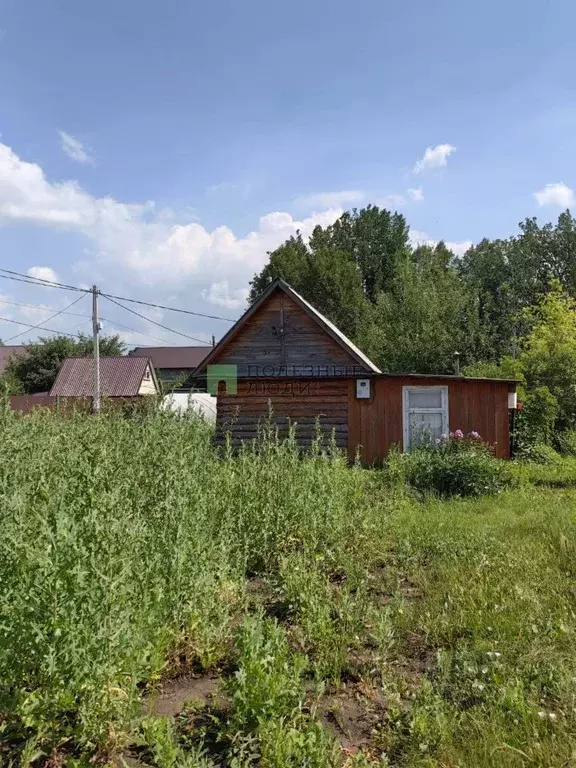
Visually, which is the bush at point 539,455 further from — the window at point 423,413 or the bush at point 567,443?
the window at point 423,413

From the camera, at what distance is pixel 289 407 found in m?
13.9

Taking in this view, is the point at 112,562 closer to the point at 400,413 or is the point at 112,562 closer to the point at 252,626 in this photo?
the point at 252,626

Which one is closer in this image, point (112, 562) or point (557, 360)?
point (112, 562)

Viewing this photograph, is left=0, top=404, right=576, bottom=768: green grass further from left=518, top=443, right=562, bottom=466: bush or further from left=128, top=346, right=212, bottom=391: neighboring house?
left=128, top=346, right=212, bottom=391: neighboring house

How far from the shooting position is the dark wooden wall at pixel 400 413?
12.6 metres

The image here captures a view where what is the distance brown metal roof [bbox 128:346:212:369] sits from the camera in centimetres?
6384

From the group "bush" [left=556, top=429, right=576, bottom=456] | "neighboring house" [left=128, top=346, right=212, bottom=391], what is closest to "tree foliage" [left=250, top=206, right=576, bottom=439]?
"bush" [left=556, top=429, right=576, bottom=456]

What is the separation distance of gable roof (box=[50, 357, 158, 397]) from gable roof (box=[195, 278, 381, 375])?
1649 centimetres

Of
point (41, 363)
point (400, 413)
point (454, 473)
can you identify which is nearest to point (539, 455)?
point (400, 413)

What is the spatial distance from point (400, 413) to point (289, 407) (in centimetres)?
271

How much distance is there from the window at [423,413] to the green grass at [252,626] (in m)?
7.05

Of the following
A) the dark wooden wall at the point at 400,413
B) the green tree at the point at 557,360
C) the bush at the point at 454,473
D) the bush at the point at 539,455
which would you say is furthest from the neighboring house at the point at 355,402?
the green tree at the point at 557,360

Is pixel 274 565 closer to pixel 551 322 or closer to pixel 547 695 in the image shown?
pixel 547 695

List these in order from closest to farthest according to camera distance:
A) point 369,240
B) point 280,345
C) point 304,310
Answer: point 304,310
point 280,345
point 369,240
